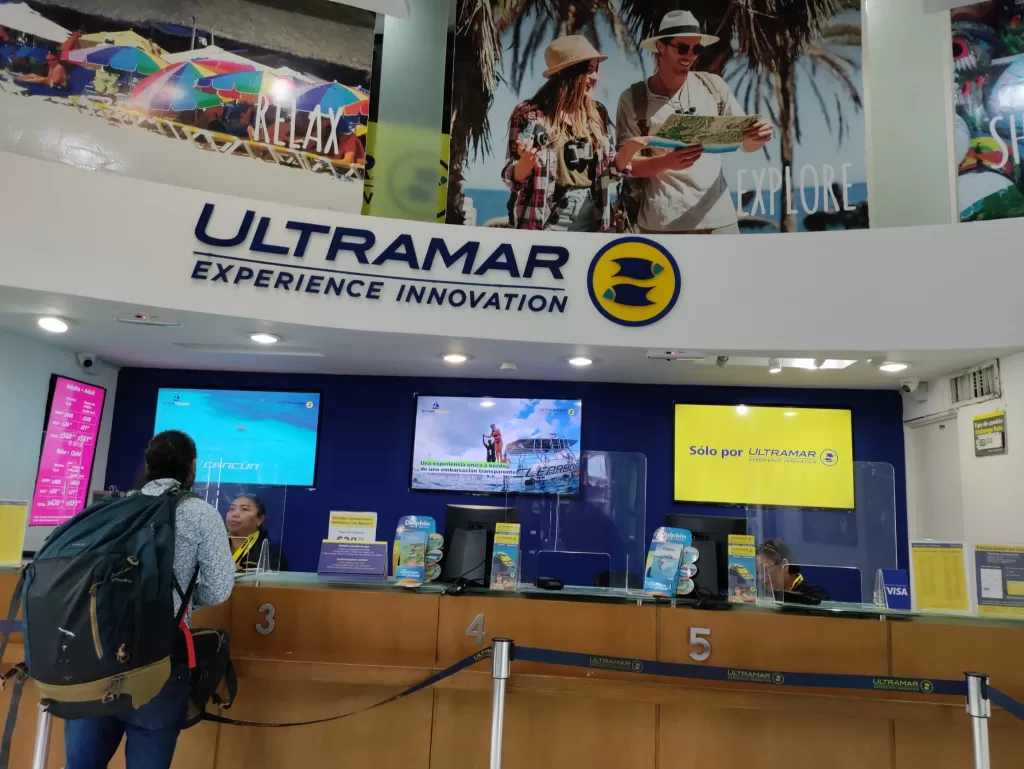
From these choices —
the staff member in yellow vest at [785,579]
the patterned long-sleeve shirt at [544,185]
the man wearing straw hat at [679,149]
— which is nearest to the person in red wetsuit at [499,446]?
the patterned long-sleeve shirt at [544,185]

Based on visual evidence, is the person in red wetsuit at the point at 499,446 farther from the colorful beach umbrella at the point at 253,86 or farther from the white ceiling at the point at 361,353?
the colorful beach umbrella at the point at 253,86

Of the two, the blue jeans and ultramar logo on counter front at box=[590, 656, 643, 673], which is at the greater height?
ultramar logo on counter front at box=[590, 656, 643, 673]

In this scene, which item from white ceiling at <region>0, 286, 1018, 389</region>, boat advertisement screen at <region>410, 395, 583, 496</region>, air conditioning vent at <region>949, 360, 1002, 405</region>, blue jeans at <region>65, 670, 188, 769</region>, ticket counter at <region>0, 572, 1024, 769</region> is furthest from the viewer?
boat advertisement screen at <region>410, 395, 583, 496</region>

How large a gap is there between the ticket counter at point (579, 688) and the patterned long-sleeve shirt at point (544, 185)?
3260mm

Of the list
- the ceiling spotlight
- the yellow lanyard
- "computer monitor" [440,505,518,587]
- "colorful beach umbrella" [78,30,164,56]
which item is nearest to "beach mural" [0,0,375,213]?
"colorful beach umbrella" [78,30,164,56]

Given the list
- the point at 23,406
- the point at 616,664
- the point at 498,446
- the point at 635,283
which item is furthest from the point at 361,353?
the point at 616,664

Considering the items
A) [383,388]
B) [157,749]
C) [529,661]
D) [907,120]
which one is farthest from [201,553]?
[907,120]

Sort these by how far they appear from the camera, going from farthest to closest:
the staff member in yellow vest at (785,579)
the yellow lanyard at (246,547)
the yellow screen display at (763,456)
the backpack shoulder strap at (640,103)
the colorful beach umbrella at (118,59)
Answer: the yellow screen display at (763,456)
the backpack shoulder strap at (640,103)
the colorful beach umbrella at (118,59)
the yellow lanyard at (246,547)
the staff member in yellow vest at (785,579)

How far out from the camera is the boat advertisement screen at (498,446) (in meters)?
5.98

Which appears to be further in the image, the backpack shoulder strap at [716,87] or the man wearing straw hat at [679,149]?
the backpack shoulder strap at [716,87]

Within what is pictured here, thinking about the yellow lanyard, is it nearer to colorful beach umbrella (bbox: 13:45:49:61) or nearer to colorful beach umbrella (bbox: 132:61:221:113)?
colorful beach umbrella (bbox: 132:61:221:113)

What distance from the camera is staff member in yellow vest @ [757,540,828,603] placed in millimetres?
3092

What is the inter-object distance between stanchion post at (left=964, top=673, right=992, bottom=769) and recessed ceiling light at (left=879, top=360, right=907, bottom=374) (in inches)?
106

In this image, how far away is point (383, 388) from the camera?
6.30m
